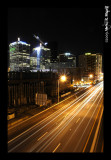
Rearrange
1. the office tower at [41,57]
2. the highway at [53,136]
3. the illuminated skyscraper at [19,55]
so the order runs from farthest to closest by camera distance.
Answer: the office tower at [41,57]
the illuminated skyscraper at [19,55]
the highway at [53,136]

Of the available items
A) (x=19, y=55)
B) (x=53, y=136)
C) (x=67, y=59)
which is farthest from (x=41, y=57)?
(x=53, y=136)

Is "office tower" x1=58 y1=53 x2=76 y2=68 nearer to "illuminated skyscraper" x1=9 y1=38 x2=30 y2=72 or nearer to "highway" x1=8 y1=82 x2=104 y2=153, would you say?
"illuminated skyscraper" x1=9 y1=38 x2=30 y2=72

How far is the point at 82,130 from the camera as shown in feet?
41.5

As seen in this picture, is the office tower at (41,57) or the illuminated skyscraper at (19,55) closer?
the illuminated skyscraper at (19,55)

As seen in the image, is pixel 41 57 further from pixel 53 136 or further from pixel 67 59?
pixel 53 136

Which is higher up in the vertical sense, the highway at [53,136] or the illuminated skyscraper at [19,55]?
the illuminated skyscraper at [19,55]

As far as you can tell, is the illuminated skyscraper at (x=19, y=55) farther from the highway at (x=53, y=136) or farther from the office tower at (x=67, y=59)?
the highway at (x=53, y=136)

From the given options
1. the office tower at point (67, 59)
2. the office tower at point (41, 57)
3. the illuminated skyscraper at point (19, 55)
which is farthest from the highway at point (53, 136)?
the office tower at point (41, 57)

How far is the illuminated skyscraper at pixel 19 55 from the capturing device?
433 feet

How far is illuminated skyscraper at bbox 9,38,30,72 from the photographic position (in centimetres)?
13200

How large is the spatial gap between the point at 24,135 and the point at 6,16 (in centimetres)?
1090

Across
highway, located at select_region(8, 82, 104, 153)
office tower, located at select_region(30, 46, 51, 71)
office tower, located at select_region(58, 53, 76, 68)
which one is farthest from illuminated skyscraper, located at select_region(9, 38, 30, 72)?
highway, located at select_region(8, 82, 104, 153)

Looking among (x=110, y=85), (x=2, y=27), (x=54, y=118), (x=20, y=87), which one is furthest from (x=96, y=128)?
(x=20, y=87)

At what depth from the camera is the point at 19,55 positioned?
133 m
